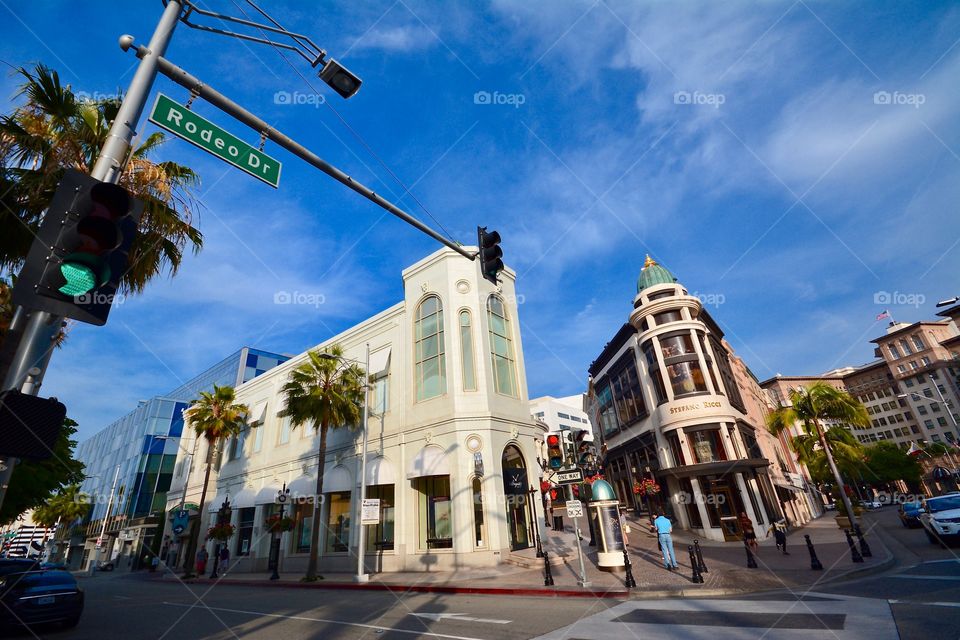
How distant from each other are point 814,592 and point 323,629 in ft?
36.9

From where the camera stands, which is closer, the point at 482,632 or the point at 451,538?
the point at 482,632

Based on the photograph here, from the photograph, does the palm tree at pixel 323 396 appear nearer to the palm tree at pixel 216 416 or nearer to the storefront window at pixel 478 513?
the storefront window at pixel 478 513

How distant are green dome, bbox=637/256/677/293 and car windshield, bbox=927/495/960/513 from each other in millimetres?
19607

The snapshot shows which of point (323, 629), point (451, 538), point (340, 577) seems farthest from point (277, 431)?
point (323, 629)

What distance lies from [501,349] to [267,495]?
63.6 feet

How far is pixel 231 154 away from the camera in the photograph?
4809mm

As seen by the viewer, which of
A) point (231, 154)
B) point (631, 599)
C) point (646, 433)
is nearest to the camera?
point (231, 154)

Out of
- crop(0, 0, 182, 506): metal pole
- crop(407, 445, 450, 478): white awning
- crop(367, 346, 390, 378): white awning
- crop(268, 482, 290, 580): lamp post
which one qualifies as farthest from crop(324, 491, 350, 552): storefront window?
crop(0, 0, 182, 506): metal pole

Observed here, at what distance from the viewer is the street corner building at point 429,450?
2004 cm

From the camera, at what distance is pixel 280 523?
85.8 ft

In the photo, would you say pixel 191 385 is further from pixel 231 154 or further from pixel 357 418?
pixel 231 154

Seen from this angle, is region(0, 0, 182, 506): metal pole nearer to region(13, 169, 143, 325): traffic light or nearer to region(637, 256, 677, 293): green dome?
region(13, 169, 143, 325): traffic light

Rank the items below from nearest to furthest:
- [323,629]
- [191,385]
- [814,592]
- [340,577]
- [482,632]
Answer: [482,632] < [323,629] < [814,592] < [340,577] < [191,385]

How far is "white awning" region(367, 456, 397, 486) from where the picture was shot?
22.6 meters
